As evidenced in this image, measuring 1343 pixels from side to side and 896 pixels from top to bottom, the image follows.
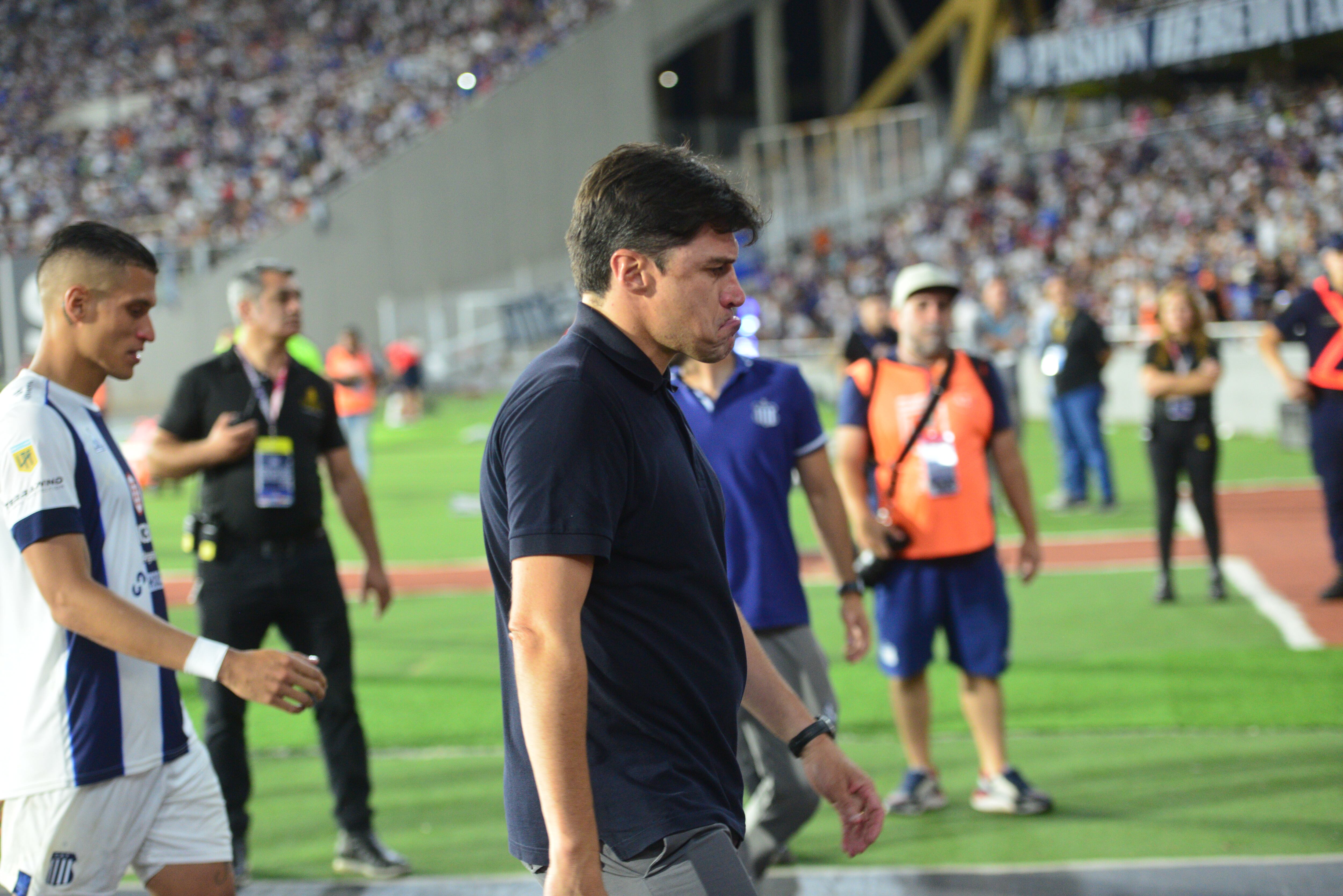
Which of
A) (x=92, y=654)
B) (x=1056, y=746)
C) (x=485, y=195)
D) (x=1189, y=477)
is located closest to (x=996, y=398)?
(x=1056, y=746)

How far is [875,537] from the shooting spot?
5.20 m

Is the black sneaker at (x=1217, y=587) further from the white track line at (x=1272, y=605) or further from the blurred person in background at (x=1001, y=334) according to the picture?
the blurred person in background at (x=1001, y=334)

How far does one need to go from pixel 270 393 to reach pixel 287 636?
0.99 m

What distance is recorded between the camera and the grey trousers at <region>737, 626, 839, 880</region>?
4.16 meters

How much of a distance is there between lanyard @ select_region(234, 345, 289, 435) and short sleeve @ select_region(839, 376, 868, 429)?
7.70ft

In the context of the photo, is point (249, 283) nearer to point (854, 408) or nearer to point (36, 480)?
point (36, 480)

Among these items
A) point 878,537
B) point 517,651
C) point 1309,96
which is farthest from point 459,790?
point 1309,96

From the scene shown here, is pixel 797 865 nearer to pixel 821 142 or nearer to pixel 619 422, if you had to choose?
pixel 619 422

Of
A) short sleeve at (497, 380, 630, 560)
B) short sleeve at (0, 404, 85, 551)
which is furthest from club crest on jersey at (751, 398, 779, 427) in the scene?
short sleeve at (497, 380, 630, 560)

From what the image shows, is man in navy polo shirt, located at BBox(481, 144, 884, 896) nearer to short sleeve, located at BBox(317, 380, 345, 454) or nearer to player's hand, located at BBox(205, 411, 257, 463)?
player's hand, located at BBox(205, 411, 257, 463)

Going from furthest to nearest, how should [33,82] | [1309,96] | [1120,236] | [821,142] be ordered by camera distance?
1. [821,142]
2. [1120,236]
3. [1309,96]
4. [33,82]

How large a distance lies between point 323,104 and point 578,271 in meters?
41.5

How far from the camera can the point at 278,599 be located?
4922mm

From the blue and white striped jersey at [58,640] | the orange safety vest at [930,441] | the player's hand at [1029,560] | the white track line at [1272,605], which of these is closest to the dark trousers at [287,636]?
the blue and white striped jersey at [58,640]
